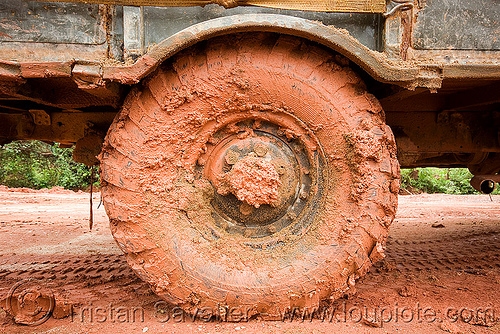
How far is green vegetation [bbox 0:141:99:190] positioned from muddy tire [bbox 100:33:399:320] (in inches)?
443

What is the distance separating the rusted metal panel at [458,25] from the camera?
5.52 feet

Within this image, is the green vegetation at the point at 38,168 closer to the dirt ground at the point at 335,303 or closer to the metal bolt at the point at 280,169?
the dirt ground at the point at 335,303

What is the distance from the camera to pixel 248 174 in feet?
5.69

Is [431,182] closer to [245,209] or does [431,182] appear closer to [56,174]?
[245,209]

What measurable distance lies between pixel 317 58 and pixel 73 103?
57.0 inches

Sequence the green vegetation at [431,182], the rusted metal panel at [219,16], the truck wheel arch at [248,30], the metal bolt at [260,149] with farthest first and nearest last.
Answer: the green vegetation at [431,182]
the metal bolt at [260,149]
the rusted metal panel at [219,16]
the truck wheel arch at [248,30]

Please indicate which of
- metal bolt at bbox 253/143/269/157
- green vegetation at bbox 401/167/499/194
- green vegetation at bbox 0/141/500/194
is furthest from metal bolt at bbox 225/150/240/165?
green vegetation at bbox 401/167/499/194

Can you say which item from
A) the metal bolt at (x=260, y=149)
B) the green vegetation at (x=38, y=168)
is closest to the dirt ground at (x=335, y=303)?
the metal bolt at (x=260, y=149)

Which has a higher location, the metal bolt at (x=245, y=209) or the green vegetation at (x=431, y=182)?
the metal bolt at (x=245, y=209)

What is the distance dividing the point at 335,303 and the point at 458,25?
5.39 feet

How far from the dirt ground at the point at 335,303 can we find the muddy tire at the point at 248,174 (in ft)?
0.62

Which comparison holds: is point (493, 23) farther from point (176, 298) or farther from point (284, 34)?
point (176, 298)

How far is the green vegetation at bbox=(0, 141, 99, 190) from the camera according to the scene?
1162 cm

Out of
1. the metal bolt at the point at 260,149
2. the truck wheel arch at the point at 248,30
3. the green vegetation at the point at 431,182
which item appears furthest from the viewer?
the green vegetation at the point at 431,182
